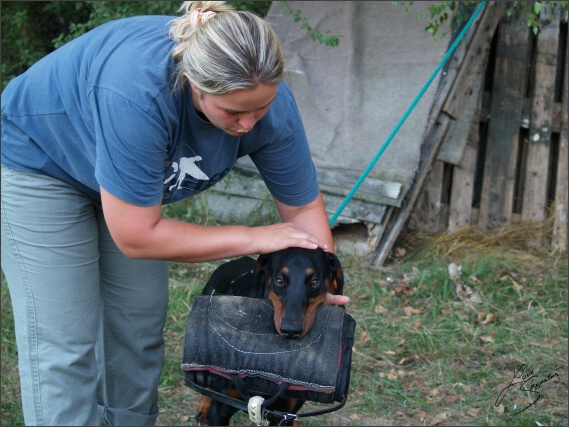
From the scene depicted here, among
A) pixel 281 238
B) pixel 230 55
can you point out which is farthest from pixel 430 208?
pixel 230 55

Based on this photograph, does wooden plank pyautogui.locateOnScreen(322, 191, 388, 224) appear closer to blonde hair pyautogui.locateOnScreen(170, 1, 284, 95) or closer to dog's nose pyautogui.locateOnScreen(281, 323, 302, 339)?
dog's nose pyautogui.locateOnScreen(281, 323, 302, 339)

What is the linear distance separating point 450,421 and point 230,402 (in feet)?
5.08

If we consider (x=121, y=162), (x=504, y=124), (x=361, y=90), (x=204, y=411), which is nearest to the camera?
(x=121, y=162)

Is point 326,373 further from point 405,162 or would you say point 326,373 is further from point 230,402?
point 405,162

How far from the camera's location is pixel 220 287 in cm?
356

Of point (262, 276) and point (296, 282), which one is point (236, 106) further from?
point (262, 276)

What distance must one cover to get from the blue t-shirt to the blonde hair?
0.15m

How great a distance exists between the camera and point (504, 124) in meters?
5.72

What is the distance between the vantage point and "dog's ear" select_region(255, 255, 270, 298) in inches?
Answer: 116

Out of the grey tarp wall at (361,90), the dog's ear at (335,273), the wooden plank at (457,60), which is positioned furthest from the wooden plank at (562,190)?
the dog's ear at (335,273)

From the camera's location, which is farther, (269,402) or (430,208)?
(430,208)

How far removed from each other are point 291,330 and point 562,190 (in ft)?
12.5

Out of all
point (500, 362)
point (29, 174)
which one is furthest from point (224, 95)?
point (500, 362)

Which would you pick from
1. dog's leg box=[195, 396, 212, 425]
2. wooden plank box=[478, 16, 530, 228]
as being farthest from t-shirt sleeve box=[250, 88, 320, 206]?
wooden plank box=[478, 16, 530, 228]
